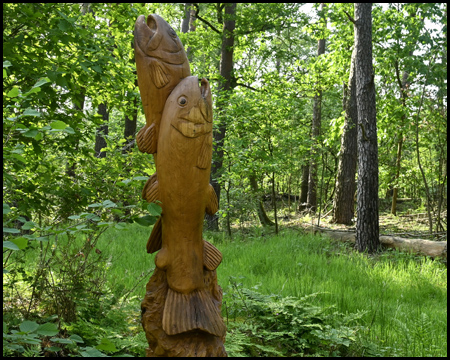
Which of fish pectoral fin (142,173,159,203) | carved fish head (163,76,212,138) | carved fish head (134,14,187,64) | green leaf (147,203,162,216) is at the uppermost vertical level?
carved fish head (134,14,187,64)

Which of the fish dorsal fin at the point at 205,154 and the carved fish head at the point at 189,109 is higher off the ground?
the carved fish head at the point at 189,109

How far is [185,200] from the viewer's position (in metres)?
2.35

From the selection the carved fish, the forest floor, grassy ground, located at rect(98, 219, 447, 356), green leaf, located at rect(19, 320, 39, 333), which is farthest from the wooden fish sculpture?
the forest floor

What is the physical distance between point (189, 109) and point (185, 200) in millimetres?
572

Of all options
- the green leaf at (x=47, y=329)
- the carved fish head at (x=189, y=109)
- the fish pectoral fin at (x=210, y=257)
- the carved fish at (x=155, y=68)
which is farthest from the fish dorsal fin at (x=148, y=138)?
the green leaf at (x=47, y=329)

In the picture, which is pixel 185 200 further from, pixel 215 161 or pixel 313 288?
pixel 215 161

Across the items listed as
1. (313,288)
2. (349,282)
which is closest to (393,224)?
(349,282)

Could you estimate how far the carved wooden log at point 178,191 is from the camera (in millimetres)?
2293

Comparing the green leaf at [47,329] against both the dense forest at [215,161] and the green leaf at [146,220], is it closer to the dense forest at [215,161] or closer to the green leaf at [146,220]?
the dense forest at [215,161]

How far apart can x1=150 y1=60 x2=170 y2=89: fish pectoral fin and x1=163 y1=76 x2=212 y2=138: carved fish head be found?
0.12 meters

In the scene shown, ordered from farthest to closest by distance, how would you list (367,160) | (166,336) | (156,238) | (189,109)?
1. (367,160)
2. (156,238)
3. (166,336)
4. (189,109)

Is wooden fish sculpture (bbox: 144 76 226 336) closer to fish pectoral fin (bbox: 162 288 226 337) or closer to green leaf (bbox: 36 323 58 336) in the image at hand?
fish pectoral fin (bbox: 162 288 226 337)

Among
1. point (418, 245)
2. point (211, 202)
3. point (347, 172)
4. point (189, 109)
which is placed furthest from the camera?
point (347, 172)

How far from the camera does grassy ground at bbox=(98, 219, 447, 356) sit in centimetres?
351
